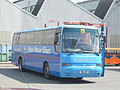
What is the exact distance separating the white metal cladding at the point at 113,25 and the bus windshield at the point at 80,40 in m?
29.9

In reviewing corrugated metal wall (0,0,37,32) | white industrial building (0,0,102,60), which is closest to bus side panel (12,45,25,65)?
white industrial building (0,0,102,60)

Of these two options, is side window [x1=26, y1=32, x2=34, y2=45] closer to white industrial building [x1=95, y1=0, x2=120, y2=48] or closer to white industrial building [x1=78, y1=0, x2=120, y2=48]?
white industrial building [x1=78, y1=0, x2=120, y2=48]

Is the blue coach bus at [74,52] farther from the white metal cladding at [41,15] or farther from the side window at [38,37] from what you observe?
the white metal cladding at [41,15]

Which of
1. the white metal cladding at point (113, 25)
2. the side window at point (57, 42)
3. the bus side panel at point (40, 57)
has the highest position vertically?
the white metal cladding at point (113, 25)

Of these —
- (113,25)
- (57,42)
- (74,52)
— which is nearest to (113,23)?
(113,25)

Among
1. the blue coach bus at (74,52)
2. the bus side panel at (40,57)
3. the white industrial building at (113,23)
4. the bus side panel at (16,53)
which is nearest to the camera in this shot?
the blue coach bus at (74,52)

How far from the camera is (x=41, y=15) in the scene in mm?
44250

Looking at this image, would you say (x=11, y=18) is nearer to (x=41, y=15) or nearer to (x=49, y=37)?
(x=41, y=15)

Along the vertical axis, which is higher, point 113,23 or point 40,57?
point 113,23

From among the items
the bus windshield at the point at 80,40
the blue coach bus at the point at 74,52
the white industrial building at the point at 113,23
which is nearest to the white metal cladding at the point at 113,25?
the white industrial building at the point at 113,23

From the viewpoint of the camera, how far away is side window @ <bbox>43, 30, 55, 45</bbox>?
17969 mm

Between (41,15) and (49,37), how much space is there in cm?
2608

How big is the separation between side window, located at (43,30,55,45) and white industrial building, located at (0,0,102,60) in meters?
22.9

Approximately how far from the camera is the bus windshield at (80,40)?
54.1 feet
